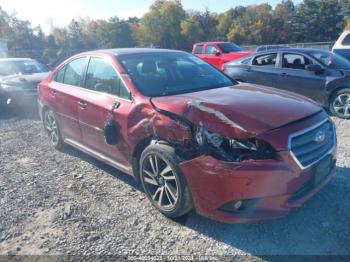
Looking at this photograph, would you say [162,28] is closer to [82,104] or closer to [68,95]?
[68,95]

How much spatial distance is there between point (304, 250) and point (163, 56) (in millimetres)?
2928

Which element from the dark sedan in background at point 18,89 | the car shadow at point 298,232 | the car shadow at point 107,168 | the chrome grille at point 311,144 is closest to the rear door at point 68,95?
the car shadow at point 107,168

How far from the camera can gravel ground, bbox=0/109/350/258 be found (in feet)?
9.87

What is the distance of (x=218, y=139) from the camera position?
2932mm

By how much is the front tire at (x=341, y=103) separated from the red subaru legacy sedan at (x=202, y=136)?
144 inches

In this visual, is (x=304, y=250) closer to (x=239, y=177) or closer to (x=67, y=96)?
(x=239, y=177)

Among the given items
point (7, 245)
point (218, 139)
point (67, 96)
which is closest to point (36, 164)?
point (67, 96)

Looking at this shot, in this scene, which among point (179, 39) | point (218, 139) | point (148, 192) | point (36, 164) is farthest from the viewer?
point (179, 39)

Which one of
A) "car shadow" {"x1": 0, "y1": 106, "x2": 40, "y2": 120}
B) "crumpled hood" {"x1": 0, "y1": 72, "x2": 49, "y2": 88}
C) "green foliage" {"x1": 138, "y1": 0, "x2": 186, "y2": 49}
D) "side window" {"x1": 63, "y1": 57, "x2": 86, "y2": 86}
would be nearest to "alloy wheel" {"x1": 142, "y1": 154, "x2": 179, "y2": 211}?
"side window" {"x1": 63, "y1": 57, "x2": 86, "y2": 86}

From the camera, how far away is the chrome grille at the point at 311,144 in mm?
2865

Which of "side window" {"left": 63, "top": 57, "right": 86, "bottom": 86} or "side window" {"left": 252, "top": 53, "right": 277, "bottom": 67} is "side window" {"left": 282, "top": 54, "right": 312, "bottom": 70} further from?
"side window" {"left": 63, "top": 57, "right": 86, "bottom": 86}

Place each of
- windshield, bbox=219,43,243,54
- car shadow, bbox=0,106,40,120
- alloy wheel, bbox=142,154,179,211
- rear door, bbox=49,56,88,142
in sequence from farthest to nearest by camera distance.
Result: windshield, bbox=219,43,243,54
car shadow, bbox=0,106,40,120
rear door, bbox=49,56,88,142
alloy wheel, bbox=142,154,179,211

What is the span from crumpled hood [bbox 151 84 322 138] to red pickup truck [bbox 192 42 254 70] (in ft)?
33.6

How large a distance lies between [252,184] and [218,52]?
11.9 metres
